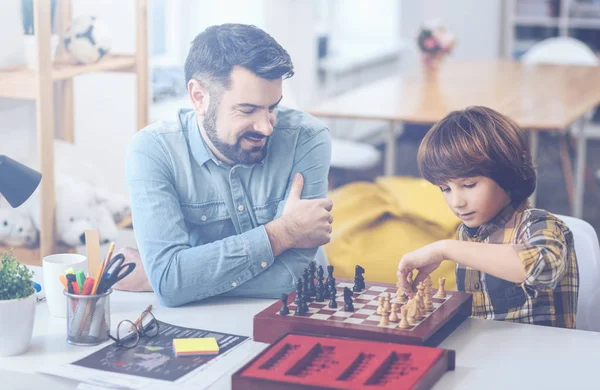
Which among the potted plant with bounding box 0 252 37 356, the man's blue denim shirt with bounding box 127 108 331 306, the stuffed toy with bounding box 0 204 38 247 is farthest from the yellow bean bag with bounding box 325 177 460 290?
the potted plant with bounding box 0 252 37 356

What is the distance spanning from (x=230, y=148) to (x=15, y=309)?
2.07ft

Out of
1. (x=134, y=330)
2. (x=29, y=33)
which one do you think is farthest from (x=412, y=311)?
(x=29, y=33)

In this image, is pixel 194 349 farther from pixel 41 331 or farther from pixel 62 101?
pixel 62 101

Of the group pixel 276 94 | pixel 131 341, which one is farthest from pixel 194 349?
pixel 276 94

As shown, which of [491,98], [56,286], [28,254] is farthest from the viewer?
[491,98]

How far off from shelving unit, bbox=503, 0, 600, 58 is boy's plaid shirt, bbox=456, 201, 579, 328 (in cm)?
576

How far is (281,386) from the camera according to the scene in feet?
4.08

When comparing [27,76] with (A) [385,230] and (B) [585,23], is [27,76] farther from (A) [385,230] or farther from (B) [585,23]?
(B) [585,23]

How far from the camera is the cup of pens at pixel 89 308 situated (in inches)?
59.3

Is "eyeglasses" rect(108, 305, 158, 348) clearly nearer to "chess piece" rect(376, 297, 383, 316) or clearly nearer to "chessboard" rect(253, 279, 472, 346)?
"chessboard" rect(253, 279, 472, 346)

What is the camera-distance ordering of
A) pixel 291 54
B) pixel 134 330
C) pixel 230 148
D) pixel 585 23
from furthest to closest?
pixel 585 23
pixel 291 54
pixel 230 148
pixel 134 330

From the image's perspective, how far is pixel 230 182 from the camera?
1.94 meters

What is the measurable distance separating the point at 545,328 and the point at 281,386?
622 millimetres

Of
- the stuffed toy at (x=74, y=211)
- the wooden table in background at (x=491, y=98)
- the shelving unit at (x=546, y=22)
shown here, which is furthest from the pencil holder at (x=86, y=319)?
the shelving unit at (x=546, y=22)
